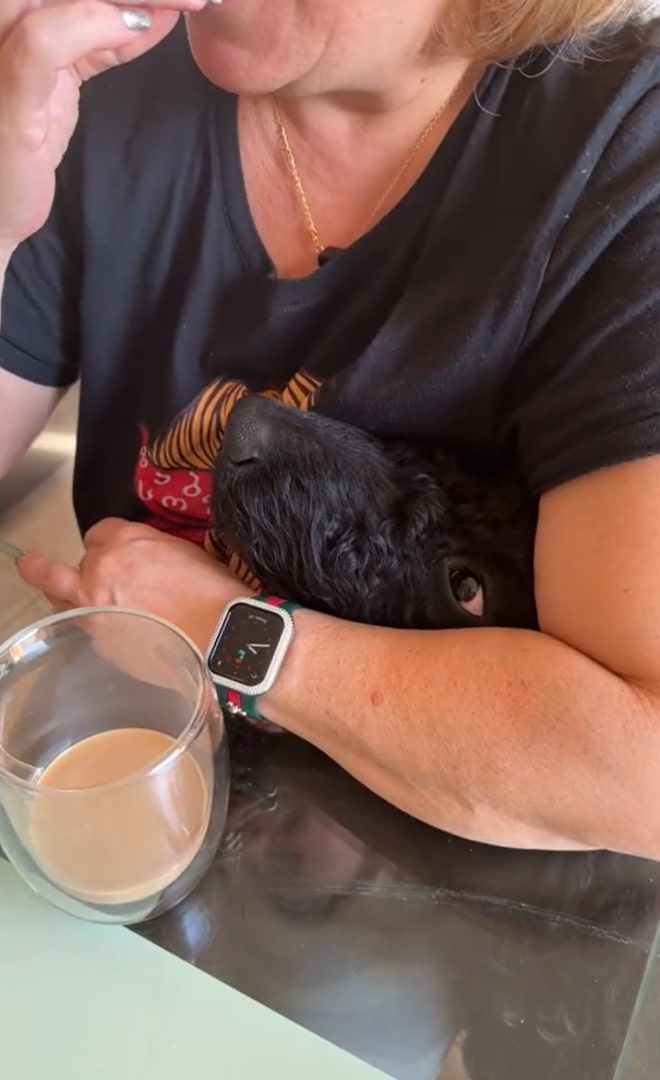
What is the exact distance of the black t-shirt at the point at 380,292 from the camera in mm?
553

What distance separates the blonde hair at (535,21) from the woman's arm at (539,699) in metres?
0.28

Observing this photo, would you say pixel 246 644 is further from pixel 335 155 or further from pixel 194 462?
pixel 335 155

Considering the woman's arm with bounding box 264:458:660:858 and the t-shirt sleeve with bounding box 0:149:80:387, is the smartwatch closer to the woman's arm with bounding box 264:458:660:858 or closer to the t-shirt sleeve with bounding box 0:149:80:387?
the woman's arm with bounding box 264:458:660:858

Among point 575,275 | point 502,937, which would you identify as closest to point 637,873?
point 502,937

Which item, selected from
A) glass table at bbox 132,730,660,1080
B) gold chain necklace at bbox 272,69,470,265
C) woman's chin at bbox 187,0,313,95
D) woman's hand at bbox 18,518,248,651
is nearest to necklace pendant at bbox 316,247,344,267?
gold chain necklace at bbox 272,69,470,265

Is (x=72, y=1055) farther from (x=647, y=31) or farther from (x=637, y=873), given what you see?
(x=647, y=31)

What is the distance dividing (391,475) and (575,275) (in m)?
0.15

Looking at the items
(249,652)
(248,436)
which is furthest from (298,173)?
(249,652)

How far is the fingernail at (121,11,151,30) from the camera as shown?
0.60 metres

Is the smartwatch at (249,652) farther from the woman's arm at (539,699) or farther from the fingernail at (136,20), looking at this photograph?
the fingernail at (136,20)

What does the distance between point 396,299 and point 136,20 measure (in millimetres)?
222

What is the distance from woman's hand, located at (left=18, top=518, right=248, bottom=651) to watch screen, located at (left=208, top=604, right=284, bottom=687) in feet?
0.08

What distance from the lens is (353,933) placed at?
533 millimetres

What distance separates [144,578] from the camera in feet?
2.23
